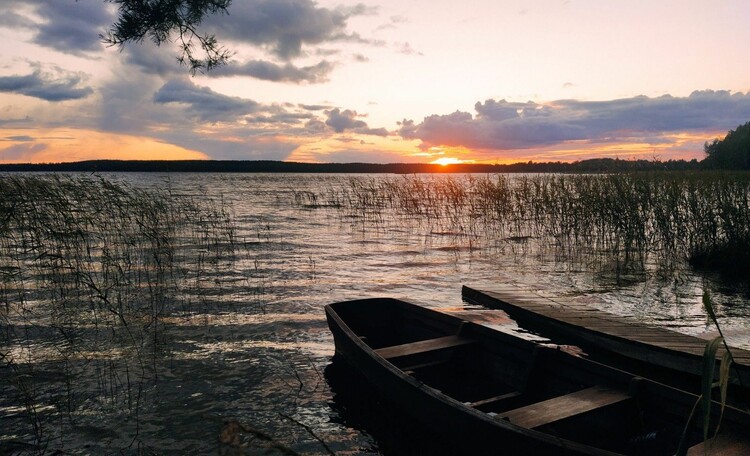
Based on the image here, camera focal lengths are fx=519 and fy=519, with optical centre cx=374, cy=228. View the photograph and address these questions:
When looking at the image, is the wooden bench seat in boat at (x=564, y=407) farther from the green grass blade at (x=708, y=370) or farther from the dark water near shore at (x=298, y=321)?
the green grass blade at (x=708, y=370)

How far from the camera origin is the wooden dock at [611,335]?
6016 millimetres

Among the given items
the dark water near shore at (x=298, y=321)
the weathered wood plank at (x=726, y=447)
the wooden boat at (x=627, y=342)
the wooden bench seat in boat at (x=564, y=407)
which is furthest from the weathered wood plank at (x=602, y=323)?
the weathered wood plank at (x=726, y=447)

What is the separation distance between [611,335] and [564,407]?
2.92 meters

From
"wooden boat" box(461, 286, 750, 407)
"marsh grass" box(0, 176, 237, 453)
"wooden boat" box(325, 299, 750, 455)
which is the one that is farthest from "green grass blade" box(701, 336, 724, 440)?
"marsh grass" box(0, 176, 237, 453)

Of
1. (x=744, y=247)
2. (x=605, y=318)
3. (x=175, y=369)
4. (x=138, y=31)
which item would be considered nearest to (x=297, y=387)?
(x=175, y=369)

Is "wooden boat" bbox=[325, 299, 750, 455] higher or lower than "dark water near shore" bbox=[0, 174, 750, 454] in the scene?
higher

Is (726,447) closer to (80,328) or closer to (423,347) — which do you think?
(423,347)

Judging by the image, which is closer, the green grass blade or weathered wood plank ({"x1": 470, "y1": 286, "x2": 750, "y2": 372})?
the green grass blade

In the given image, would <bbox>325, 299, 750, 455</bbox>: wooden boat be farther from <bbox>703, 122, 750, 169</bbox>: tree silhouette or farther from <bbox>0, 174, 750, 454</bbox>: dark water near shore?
<bbox>703, 122, 750, 169</bbox>: tree silhouette

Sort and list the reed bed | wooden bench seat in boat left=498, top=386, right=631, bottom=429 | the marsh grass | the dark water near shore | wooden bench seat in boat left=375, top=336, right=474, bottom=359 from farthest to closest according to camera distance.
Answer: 1. the reed bed
2. wooden bench seat in boat left=375, top=336, right=474, bottom=359
3. the marsh grass
4. the dark water near shore
5. wooden bench seat in boat left=498, top=386, right=631, bottom=429

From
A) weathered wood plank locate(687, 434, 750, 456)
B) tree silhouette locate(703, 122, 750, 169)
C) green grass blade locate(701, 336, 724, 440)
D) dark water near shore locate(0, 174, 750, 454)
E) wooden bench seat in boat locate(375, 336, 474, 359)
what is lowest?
dark water near shore locate(0, 174, 750, 454)

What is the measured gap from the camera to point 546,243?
1747 cm

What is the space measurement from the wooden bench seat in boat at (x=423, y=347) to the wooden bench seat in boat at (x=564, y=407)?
1.69 metres

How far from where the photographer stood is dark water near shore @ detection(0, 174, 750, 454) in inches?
205
